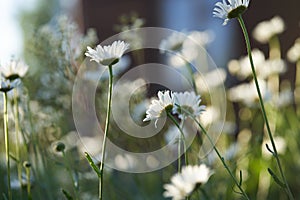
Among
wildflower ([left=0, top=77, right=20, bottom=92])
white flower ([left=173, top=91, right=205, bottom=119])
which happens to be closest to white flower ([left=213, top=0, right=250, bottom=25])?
white flower ([left=173, top=91, right=205, bottom=119])

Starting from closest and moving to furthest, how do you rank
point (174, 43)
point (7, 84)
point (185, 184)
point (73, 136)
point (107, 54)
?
point (185, 184) → point (107, 54) → point (7, 84) → point (174, 43) → point (73, 136)

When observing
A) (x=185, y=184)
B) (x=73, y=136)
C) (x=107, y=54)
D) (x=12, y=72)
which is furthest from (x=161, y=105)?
(x=73, y=136)

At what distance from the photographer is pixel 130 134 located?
212cm

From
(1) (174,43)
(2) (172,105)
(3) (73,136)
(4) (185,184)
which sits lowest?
(4) (185,184)

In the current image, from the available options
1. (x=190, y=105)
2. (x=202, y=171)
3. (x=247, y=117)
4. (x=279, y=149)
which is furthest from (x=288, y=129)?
(x=202, y=171)

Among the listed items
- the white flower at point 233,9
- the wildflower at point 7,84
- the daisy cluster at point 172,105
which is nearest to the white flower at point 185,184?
the daisy cluster at point 172,105

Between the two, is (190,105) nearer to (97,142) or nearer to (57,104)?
(57,104)

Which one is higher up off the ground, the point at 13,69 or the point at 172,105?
the point at 13,69

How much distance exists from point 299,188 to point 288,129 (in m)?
0.31

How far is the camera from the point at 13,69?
4.14 ft

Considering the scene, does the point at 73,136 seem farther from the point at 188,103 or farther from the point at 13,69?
the point at 188,103

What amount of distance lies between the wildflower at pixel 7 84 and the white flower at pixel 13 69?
0.06ft

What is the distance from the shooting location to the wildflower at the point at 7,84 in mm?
1148

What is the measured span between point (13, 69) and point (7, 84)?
86mm
